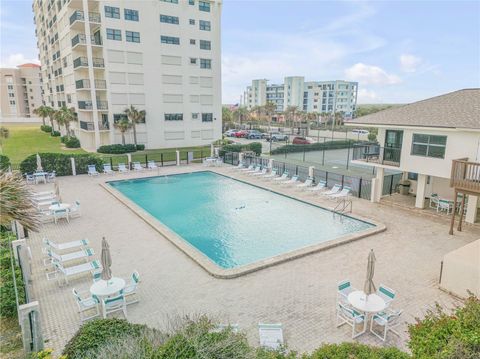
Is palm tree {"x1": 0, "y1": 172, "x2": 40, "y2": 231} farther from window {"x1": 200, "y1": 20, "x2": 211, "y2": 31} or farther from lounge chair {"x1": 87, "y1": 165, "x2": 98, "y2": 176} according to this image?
window {"x1": 200, "y1": 20, "x2": 211, "y2": 31}

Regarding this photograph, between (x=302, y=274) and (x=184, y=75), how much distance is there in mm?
35421

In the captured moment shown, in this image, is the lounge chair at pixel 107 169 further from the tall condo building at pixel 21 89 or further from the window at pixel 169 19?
the tall condo building at pixel 21 89

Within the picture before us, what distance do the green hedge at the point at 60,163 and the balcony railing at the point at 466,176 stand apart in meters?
24.3

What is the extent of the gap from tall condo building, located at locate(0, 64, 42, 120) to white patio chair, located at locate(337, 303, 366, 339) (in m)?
118

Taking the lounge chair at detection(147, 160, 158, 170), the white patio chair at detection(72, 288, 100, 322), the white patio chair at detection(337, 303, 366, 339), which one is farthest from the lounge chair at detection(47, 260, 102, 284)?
the lounge chair at detection(147, 160, 158, 170)

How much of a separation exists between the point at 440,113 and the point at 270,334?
1494 cm

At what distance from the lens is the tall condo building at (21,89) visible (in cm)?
10250

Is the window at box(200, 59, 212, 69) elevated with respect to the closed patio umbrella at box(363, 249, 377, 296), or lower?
elevated

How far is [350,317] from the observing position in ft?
A: 26.6

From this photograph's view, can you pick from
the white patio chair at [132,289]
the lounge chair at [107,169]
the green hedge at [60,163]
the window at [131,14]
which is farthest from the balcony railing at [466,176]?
the window at [131,14]

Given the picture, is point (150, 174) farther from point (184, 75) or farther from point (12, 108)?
point (12, 108)

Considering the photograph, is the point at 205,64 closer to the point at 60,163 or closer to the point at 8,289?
the point at 60,163

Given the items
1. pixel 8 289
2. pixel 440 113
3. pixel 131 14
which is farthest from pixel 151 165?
pixel 440 113

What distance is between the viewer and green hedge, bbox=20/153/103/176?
24.4 meters
